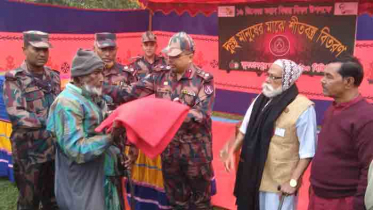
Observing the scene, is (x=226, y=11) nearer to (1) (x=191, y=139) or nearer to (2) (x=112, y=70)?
(2) (x=112, y=70)

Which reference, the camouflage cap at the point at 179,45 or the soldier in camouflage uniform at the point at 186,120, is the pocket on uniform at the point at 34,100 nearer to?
the soldier in camouflage uniform at the point at 186,120

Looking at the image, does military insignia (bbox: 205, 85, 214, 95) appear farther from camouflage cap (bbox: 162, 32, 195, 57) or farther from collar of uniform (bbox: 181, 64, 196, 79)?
camouflage cap (bbox: 162, 32, 195, 57)

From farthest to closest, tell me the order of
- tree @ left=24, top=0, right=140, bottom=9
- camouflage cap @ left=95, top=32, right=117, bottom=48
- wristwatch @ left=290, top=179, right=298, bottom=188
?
tree @ left=24, top=0, right=140, bottom=9
camouflage cap @ left=95, top=32, right=117, bottom=48
wristwatch @ left=290, top=179, right=298, bottom=188

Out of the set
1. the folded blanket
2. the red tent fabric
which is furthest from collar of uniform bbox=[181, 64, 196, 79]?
the red tent fabric

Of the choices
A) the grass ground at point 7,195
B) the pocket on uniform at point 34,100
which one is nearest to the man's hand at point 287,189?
the grass ground at point 7,195

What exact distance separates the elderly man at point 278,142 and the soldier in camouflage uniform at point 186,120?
20.8 inches

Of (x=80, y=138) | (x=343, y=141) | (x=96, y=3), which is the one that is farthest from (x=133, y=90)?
(x=96, y=3)

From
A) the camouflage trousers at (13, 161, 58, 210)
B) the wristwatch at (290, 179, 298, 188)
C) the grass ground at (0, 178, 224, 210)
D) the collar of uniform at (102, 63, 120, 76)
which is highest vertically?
the collar of uniform at (102, 63, 120, 76)

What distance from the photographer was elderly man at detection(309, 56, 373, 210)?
2.34 meters

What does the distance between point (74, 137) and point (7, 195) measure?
284 cm

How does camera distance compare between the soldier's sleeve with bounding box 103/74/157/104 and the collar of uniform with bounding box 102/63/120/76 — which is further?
the collar of uniform with bounding box 102/63/120/76

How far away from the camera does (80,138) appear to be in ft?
8.10

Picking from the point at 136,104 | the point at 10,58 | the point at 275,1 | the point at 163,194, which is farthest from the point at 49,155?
the point at 275,1

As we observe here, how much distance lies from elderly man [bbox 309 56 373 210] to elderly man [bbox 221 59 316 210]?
135mm
